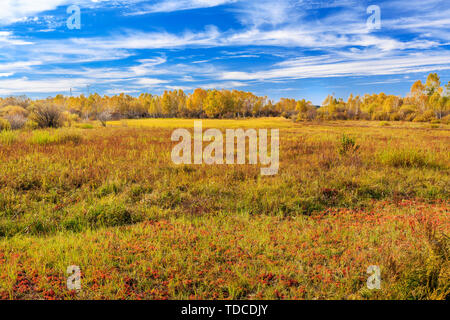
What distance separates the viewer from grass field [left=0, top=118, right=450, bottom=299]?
11.8ft

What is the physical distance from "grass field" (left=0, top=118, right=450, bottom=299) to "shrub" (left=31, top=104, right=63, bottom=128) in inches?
571

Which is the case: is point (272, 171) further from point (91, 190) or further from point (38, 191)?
point (38, 191)

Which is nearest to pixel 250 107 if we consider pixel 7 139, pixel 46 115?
pixel 46 115

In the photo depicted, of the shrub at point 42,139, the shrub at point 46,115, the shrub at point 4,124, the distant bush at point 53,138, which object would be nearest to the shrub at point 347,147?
the distant bush at point 53,138

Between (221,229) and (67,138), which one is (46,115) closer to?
(67,138)

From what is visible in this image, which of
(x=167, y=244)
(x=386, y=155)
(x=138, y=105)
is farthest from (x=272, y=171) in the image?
(x=138, y=105)

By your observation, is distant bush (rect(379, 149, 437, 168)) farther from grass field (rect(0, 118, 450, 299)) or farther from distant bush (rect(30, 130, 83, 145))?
distant bush (rect(30, 130, 83, 145))

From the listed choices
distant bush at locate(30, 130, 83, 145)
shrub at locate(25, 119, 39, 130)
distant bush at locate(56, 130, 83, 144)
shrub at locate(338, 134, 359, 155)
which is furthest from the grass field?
shrub at locate(25, 119, 39, 130)

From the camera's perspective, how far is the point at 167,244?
4.77m

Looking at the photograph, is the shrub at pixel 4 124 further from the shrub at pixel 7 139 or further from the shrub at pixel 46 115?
the shrub at pixel 7 139

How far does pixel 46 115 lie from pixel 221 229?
2471 centimetres

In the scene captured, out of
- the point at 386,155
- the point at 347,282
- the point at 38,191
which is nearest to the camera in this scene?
the point at 347,282

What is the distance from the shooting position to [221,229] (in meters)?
5.52

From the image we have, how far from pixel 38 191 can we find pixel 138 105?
107298 mm
